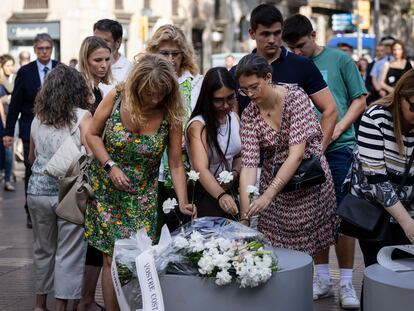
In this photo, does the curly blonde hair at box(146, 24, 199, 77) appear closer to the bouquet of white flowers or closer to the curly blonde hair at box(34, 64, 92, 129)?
the curly blonde hair at box(34, 64, 92, 129)

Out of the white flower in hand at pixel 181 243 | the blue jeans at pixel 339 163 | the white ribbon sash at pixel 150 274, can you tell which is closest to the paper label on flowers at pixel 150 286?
the white ribbon sash at pixel 150 274

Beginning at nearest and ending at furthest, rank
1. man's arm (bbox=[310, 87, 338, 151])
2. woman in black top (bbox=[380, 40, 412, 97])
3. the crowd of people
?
the crowd of people < man's arm (bbox=[310, 87, 338, 151]) < woman in black top (bbox=[380, 40, 412, 97])

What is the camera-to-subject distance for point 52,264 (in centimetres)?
683

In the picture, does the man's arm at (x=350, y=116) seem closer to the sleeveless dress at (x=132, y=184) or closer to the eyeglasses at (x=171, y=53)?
the eyeglasses at (x=171, y=53)

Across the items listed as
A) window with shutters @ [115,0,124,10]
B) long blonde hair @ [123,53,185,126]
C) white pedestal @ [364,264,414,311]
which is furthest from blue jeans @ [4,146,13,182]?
window with shutters @ [115,0,124,10]

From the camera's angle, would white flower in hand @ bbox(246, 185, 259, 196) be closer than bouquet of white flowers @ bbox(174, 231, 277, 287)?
No

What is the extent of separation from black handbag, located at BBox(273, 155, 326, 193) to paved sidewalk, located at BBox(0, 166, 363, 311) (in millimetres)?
1280

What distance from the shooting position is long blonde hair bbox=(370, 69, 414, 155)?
5.08 metres

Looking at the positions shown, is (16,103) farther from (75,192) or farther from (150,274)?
(150,274)

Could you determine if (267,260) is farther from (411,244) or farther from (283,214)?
(283,214)

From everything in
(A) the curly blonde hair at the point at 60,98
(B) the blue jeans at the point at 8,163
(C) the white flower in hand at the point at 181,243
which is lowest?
→ (B) the blue jeans at the point at 8,163

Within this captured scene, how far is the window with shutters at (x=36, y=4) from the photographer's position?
33.9m

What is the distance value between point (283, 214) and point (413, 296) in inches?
70.5

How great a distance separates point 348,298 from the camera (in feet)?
22.7
